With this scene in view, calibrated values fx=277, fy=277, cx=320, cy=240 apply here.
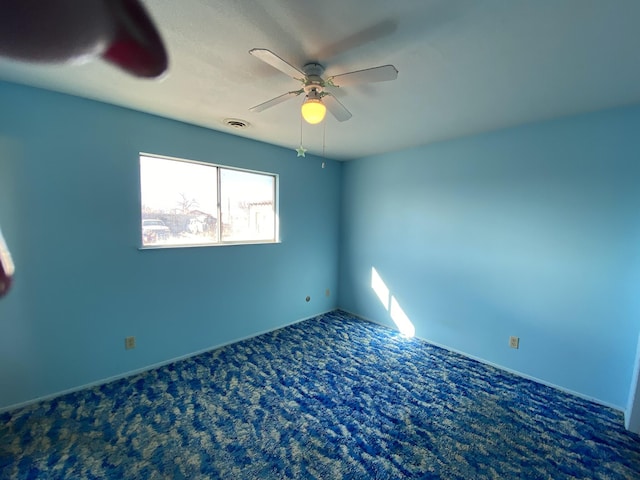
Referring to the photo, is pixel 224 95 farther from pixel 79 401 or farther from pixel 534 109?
pixel 79 401

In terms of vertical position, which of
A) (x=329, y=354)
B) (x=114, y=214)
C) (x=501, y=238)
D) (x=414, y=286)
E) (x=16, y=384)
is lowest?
(x=329, y=354)

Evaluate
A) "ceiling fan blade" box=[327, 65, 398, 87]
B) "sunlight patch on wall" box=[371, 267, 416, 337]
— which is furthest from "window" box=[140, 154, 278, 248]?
"ceiling fan blade" box=[327, 65, 398, 87]

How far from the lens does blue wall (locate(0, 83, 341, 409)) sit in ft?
6.52

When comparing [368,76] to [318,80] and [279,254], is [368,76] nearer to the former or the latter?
[318,80]

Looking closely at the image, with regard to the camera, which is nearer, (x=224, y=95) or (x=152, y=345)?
(x=224, y=95)

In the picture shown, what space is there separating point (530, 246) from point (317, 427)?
243 cm

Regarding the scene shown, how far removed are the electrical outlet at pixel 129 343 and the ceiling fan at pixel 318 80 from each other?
2.27 meters

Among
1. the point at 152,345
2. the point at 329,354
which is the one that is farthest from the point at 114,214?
the point at 329,354

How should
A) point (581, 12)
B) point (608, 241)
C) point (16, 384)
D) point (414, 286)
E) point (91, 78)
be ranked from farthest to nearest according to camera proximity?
point (414, 286), point (608, 241), point (16, 384), point (91, 78), point (581, 12)

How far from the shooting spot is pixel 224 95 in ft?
6.82

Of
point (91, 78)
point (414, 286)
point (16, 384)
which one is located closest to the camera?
point (91, 78)

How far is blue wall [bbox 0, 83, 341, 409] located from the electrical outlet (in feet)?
0.12

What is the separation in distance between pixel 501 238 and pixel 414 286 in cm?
111

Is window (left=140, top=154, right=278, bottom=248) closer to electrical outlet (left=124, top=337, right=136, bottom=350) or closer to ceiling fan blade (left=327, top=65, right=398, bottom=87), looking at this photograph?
electrical outlet (left=124, top=337, right=136, bottom=350)
